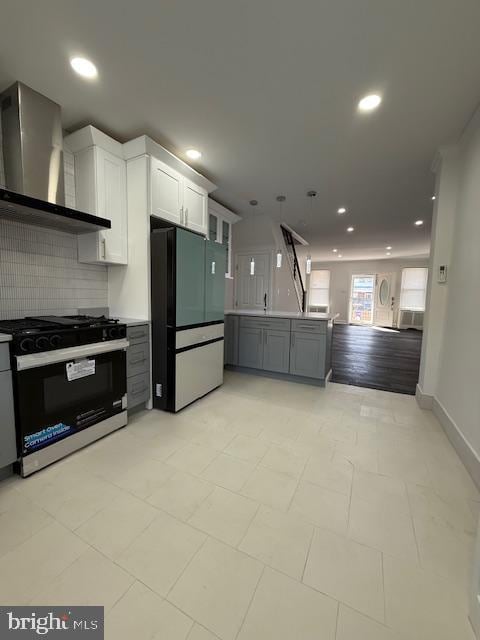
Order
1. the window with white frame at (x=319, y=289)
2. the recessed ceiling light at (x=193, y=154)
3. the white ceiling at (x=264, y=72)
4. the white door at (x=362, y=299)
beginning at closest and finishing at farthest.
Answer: the white ceiling at (x=264, y=72) < the recessed ceiling light at (x=193, y=154) < the white door at (x=362, y=299) < the window with white frame at (x=319, y=289)

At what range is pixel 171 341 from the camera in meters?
2.56

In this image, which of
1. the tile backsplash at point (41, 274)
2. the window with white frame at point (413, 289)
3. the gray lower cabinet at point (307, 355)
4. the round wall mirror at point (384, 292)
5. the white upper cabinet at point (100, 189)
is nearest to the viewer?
the tile backsplash at point (41, 274)

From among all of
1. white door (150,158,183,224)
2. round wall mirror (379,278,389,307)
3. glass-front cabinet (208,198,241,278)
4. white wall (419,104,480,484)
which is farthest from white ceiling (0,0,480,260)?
round wall mirror (379,278,389,307)

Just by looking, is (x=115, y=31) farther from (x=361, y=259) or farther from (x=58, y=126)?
(x=361, y=259)

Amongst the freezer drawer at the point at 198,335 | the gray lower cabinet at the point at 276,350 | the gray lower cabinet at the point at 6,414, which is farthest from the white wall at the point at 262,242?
the gray lower cabinet at the point at 6,414

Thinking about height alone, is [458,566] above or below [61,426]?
below

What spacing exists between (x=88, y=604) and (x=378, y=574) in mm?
1223

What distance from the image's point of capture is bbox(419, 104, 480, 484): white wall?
1992mm

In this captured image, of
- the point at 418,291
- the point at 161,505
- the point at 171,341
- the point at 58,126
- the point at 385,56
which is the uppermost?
the point at 385,56

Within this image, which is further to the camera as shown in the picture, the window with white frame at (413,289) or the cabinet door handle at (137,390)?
the window with white frame at (413,289)

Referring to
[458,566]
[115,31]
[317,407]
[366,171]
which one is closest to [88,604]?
[458,566]

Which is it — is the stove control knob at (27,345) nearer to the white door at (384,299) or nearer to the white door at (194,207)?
the white door at (194,207)

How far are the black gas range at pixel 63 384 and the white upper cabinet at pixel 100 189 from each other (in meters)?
0.77

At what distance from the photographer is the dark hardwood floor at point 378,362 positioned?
388 centimetres
